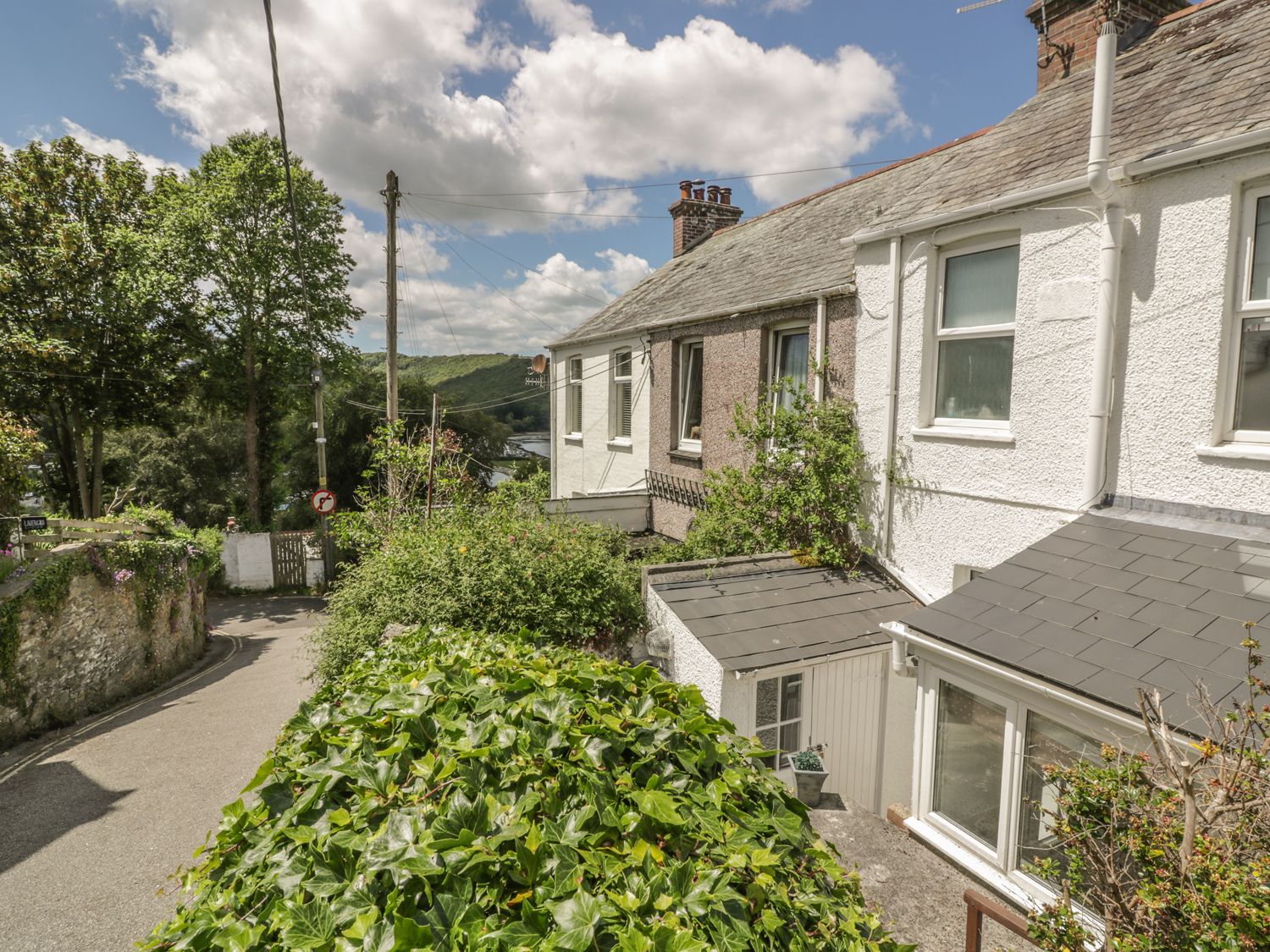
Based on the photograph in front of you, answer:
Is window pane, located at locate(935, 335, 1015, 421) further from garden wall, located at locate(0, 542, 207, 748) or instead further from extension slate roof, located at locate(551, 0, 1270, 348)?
garden wall, located at locate(0, 542, 207, 748)

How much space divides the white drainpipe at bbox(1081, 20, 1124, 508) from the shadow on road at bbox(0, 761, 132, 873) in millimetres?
10753

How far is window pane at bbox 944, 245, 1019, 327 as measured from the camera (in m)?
6.71

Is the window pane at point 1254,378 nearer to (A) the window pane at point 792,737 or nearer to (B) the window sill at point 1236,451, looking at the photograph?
(B) the window sill at point 1236,451

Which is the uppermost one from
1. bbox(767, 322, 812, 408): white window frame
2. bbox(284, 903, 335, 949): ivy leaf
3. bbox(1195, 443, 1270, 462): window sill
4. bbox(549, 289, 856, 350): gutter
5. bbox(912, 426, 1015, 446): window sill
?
bbox(549, 289, 856, 350): gutter

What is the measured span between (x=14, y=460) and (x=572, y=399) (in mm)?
10326

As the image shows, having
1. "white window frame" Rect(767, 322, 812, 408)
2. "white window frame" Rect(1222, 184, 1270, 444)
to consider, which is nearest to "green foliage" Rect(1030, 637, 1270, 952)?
"white window frame" Rect(1222, 184, 1270, 444)

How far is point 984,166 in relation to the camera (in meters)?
7.42

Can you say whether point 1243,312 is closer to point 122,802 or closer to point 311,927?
point 311,927

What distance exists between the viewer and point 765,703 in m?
6.88

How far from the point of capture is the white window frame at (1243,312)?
16.6 ft

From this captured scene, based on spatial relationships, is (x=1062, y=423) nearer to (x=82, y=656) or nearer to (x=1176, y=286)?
(x=1176, y=286)

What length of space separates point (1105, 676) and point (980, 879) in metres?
2.21

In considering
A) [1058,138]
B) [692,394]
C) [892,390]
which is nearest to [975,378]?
[892,390]

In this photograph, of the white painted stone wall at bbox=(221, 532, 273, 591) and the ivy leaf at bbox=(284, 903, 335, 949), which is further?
the white painted stone wall at bbox=(221, 532, 273, 591)
